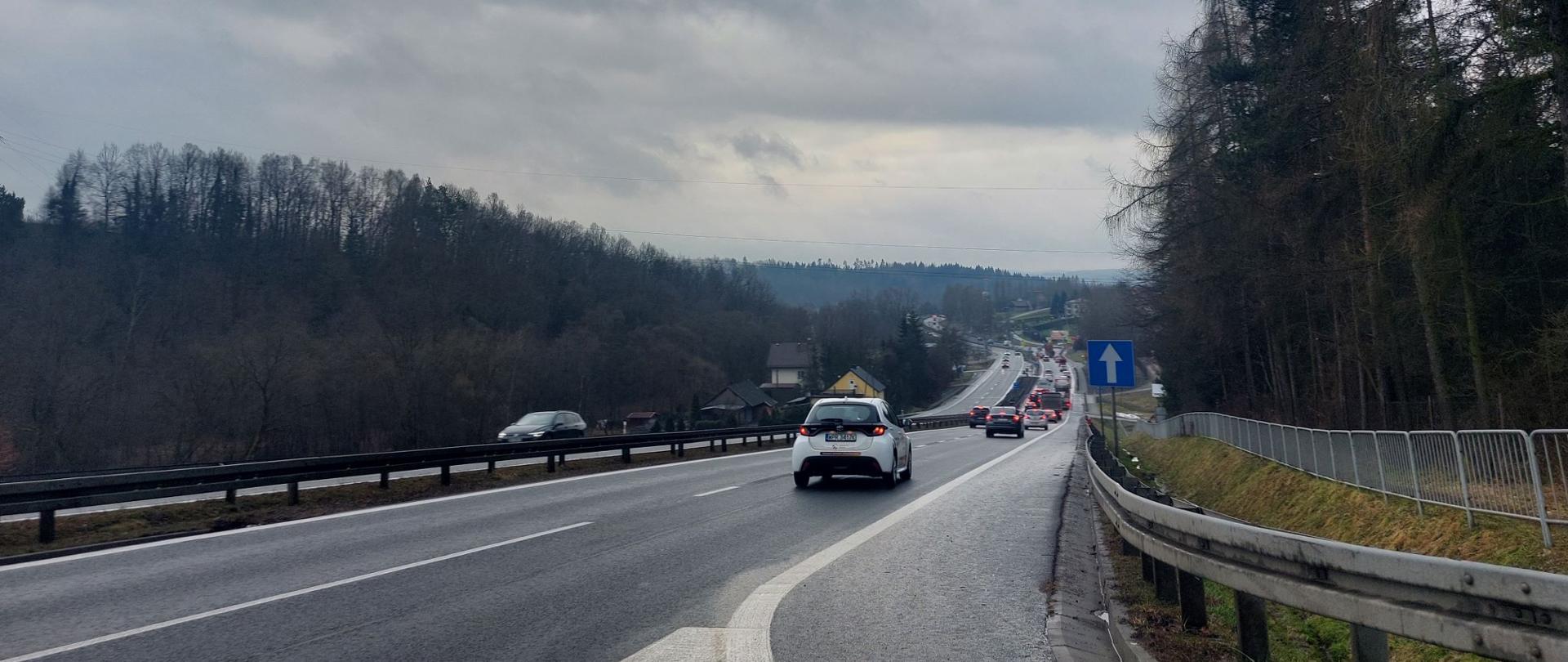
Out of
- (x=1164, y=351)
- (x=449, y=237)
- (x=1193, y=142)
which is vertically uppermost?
(x=449, y=237)

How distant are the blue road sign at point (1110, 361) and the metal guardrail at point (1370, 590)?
16.1 meters

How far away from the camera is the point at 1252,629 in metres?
5.43

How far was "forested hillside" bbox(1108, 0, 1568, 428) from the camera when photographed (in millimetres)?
13484

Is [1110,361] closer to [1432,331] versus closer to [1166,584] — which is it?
[1432,331]

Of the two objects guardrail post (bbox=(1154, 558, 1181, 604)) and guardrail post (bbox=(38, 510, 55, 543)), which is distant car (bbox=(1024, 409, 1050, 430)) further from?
guardrail post (bbox=(1154, 558, 1181, 604))

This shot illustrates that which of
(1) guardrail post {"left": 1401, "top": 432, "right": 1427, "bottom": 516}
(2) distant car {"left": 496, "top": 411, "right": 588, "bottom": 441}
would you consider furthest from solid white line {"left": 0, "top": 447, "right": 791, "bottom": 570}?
(1) guardrail post {"left": 1401, "top": 432, "right": 1427, "bottom": 516}

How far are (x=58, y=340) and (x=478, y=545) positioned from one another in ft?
139

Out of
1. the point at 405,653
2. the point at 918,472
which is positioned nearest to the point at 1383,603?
the point at 405,653

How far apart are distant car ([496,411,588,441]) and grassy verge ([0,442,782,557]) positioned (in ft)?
35.2

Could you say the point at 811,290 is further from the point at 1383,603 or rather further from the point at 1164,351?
the point at 1383,603

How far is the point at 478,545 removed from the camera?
10.8 metres

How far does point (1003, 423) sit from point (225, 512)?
4080 centimetres

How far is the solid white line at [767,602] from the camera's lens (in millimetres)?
6262

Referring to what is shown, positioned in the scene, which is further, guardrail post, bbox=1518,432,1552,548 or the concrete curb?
guardrail post, bbox=1518,432,1552,548
